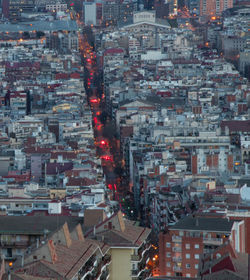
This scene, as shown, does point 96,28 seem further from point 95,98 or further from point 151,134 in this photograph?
point 151,134

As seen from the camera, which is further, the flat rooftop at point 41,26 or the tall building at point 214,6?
the tall building at point 214,6

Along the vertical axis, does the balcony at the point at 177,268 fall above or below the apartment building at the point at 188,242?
below

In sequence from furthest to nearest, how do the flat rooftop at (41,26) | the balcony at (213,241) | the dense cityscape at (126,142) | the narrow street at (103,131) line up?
the flat rooftop at (41,26)
the narrow street at (103,131)
the balcony at (213,241)
the dense cityscape at (126,142)

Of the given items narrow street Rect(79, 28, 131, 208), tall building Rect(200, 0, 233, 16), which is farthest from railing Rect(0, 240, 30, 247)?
tall building Rect(200, 0, 233, 16)

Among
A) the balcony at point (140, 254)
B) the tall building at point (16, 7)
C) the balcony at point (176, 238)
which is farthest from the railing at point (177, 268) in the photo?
the tall building at point (16, 7)

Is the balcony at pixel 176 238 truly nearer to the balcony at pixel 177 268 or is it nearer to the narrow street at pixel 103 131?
the balcony at pixel 177 268

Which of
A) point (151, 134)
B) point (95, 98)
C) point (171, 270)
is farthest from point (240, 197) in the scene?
point (95, 98)

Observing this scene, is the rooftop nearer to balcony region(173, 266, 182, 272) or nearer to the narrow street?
balcony region(173, 266, 182, 272)
